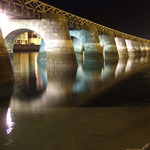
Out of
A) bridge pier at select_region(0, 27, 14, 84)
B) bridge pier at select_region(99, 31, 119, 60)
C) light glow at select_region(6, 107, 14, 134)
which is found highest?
bridge pier at select_region(99, 31, 119, 60)

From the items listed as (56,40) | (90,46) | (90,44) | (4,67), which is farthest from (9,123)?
(90,44)

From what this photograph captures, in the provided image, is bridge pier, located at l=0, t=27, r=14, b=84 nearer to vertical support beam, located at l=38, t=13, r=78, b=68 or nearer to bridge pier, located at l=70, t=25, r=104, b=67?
vertical support beam, located at l=38, t=13, r=78, b=68

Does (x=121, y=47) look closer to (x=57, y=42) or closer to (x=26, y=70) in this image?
(x=57, y=42)

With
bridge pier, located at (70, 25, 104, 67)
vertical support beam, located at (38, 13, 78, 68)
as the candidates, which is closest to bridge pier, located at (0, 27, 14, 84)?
vertical support beam, located at (38, 13, 78, 68)

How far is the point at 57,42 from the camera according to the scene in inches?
896

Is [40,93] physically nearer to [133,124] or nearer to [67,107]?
[67,107]

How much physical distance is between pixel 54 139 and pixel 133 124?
2498 millimetres

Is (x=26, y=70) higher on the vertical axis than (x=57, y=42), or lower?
lower

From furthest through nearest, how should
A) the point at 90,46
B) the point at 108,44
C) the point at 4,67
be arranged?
the point at 108,44 → the point at 90,46 → the point at 4,67

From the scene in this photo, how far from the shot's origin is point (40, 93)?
11.2m

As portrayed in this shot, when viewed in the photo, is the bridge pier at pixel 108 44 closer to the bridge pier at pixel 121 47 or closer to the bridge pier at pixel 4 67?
the bridge pier at pixel 121 47

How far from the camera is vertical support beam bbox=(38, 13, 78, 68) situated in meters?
22.7

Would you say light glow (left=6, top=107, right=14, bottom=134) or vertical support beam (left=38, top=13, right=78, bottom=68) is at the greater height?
vertical support beam (left=38, top=13, right=78, bottom=68)

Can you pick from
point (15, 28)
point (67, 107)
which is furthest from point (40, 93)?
point (15, 28)
